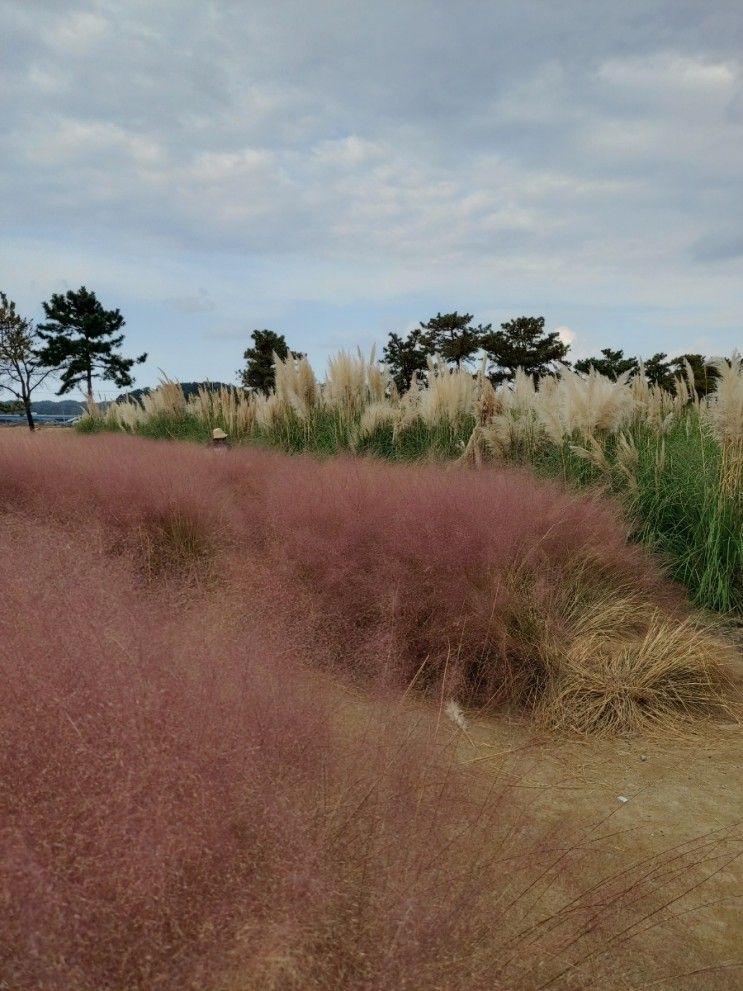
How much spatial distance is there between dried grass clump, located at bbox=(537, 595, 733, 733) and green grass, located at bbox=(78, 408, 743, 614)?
0.91 meters

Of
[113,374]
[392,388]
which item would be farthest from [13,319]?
[392,388]

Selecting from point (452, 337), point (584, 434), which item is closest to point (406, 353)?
point (452, 337)

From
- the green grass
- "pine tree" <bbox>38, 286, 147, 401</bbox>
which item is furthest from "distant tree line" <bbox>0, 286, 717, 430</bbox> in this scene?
the green grass

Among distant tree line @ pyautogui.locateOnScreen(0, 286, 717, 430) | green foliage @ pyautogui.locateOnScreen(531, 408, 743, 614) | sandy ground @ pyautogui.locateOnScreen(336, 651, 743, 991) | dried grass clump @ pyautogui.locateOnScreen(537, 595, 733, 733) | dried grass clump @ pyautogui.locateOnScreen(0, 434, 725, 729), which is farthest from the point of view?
distant tree line @ pyautogui.locateOnScreen(0, 286, 717, 430)

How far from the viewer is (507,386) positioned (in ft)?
21.9

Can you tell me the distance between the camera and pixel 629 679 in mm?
2852

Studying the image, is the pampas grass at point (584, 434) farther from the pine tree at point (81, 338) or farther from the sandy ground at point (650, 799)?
the pine tree at point (81, 338)

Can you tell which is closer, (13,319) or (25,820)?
(25,820)

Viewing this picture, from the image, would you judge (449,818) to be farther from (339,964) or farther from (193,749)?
(193,749)

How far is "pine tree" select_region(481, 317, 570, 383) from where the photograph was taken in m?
25.7

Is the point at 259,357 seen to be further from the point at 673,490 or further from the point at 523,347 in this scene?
the point at 673,490

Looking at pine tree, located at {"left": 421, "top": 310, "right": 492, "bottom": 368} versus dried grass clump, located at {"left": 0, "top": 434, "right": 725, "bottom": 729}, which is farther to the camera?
pine tree, located at {"left": 421, "top": 310, "right": 492, "bottom": 368}

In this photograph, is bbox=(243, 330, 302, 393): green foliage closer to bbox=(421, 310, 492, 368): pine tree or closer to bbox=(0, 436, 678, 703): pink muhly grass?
bbox=(421, 310, 492, 368): pine tree

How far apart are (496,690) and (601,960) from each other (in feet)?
4.80
